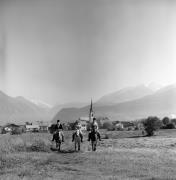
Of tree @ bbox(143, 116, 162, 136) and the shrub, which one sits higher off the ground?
tree @ bbox(143, 116, 162, 136)

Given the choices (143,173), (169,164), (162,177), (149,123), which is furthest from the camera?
(149,123)

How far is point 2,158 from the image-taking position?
75.2ft

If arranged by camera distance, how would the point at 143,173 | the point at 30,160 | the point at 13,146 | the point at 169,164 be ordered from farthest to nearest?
the point at 13,146
the point at 30,160
the point at 169,164
the point at 143,173

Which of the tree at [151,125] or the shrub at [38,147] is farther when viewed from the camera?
the tree at [151,125]

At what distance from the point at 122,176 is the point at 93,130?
54.6 ft

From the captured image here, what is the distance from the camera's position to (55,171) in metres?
18.2

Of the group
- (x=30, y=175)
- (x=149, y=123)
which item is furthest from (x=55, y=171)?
(x=149, y=123)

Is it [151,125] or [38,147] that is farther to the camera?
[151,125]

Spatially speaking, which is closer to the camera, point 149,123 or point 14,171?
point 14,171

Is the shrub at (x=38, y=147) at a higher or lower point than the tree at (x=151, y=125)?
lower

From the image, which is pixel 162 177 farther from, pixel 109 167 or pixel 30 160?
pixel 30 160

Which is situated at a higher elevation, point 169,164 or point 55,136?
point 55,136

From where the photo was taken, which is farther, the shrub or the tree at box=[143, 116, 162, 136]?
the tree at box=[143, 116, 162, 136]

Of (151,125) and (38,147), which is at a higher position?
(151,125)
